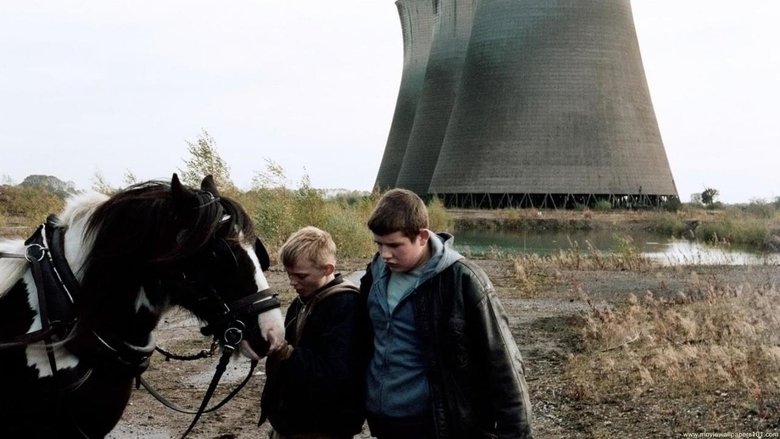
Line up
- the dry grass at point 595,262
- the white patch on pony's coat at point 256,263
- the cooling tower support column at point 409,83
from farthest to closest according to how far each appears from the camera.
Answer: the cooling tower support column at point 409,83
the dry grass at point 595,262
the white patch on pony's coat at point 256,263

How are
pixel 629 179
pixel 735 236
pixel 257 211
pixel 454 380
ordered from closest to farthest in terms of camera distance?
1. pixel 454 380
2. pixel 257 211
3. pixel 735 236
4. pixel 629 179

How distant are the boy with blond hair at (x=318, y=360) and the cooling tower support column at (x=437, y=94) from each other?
38696mm

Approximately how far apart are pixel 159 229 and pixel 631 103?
33.0m

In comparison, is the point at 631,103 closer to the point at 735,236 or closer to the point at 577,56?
the point at 577,56

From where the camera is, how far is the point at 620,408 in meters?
4.06

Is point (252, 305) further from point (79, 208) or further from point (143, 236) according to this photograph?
point (79, 208)

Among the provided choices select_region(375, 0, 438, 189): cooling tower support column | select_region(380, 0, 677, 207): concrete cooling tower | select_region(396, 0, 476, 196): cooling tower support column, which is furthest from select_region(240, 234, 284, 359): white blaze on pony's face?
select_region(375, 0, 438, 189): cooling tower support column

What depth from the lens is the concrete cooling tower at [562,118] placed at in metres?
32.1

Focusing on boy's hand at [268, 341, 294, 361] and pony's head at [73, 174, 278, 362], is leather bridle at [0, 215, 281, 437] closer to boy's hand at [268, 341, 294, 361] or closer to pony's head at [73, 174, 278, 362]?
pony's head at [73, 174, 278, 362]

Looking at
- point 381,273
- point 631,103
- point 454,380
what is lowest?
point 454,380

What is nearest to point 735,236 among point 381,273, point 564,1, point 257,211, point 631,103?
point 257,211

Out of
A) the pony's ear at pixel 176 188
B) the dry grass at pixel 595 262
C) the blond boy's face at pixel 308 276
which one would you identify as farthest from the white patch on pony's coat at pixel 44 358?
the dry grass at pixel 595 262

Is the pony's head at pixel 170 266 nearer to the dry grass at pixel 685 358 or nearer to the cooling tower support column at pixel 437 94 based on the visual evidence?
the dry grass at pixel 685 358

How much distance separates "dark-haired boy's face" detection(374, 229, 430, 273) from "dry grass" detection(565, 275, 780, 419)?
89.3 inches
